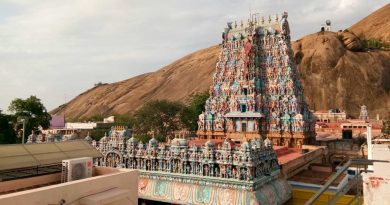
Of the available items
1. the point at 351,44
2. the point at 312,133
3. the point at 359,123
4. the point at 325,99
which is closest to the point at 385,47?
the point at 351,44

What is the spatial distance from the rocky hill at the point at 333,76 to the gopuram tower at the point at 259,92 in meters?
50.4

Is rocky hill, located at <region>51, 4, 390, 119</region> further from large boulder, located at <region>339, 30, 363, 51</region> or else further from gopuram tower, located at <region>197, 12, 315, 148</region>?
gopuram tower, located at <region>197, 12, 315, 148</region>

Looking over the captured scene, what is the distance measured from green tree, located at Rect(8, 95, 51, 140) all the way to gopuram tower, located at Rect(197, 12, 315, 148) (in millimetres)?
22038

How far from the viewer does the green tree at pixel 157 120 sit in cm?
4653

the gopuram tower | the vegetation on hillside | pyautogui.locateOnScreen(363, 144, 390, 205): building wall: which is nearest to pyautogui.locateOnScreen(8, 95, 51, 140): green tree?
the vegetation on hillside

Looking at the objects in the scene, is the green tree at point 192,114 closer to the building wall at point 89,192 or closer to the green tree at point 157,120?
the green tree at point 157,120

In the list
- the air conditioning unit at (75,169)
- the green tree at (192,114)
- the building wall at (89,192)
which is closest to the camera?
the building wall at (89,192)

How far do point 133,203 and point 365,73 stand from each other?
3377 inches

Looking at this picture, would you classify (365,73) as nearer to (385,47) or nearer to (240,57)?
(385,47)

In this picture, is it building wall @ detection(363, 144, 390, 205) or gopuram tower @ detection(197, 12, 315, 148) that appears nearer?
building wall @ detection(363, 144, 390, 205)

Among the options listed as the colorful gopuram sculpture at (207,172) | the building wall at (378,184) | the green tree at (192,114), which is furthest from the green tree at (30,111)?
the building wall at (378,184)

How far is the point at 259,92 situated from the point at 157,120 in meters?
19.2

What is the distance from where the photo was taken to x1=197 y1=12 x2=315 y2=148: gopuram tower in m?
31.8

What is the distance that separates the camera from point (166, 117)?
48.1 meters
